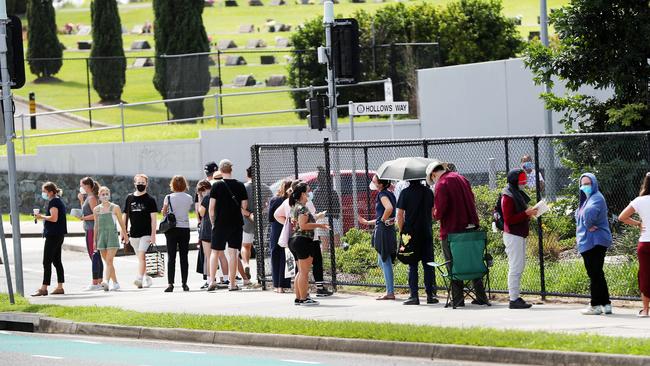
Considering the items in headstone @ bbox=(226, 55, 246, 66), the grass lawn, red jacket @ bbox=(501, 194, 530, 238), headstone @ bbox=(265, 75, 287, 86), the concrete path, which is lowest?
the concrete path

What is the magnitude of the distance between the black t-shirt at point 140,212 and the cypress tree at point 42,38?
4176 centimetres

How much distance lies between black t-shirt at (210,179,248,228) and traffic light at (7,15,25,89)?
327cm

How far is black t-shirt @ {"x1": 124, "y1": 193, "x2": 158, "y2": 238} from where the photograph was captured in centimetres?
2181

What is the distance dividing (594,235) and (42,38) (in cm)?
5056

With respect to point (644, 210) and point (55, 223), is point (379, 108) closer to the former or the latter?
point (55, 223)

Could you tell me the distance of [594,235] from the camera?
15914 mm

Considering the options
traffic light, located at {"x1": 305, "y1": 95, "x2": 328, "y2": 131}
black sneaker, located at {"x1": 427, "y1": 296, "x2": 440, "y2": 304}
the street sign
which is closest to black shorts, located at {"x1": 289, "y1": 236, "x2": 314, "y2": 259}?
black sneaker, located at {"x1": 427, "y1": 296, "x2": 440, "y2": 304}

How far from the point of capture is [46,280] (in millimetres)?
21703

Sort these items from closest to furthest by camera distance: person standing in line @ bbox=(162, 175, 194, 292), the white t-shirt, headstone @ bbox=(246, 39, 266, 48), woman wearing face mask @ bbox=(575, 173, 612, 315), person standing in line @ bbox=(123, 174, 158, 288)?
the white t-shirt → woman wearing face mask @ bbox=(575, 173, 612, 315) → person standing in line @ bbox=(162, 175, 194, 292) → person standing in line @ bbox=(123, 174, 158, 288) → headstone @ bbox=(246, 39, 266, 48)

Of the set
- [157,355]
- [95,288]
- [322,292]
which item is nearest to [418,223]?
[322,292]

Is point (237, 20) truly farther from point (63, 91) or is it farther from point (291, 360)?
point (291, 360)

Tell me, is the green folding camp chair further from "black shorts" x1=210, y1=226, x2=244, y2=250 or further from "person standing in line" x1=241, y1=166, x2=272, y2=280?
"person standing in line" x1=241, y1=166, x2=272, y2=280

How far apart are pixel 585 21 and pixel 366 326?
27.1 ft

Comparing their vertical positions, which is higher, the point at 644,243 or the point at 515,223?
the point at 515,223
